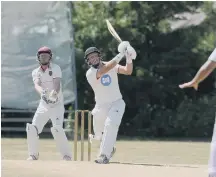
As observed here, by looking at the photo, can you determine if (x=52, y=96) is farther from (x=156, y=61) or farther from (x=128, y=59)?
(x=156, y=61)

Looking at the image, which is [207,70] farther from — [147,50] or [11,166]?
[147,50]

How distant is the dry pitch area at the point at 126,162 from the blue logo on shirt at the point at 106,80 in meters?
1.00

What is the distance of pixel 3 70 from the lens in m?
17.6

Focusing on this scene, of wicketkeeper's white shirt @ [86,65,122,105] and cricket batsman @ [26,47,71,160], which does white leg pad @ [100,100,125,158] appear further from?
cricket batsman @ [26,47,71,160]

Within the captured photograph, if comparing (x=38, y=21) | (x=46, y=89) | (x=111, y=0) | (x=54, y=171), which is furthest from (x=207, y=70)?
(x=111, y=0)

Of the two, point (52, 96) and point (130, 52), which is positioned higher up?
point (130, 52)

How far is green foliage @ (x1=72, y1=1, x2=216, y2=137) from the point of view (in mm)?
18375

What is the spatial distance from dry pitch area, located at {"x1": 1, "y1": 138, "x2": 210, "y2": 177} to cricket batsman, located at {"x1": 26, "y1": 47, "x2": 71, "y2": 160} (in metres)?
0.23

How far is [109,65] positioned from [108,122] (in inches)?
27.6

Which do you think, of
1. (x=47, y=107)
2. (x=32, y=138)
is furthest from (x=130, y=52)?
(x=32, y=138)

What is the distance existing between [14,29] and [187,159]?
718 centimetres

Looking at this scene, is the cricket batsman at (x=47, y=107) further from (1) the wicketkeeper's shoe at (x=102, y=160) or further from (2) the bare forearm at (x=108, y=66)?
(1) the wicketkeeper's shoe at (x=102, y=160)

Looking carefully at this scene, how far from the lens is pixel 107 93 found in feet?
28.9

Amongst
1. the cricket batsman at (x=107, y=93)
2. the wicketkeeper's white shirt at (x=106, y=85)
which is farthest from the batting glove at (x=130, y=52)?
the wicketkeeper's white shirt at (x=106, y=85)
